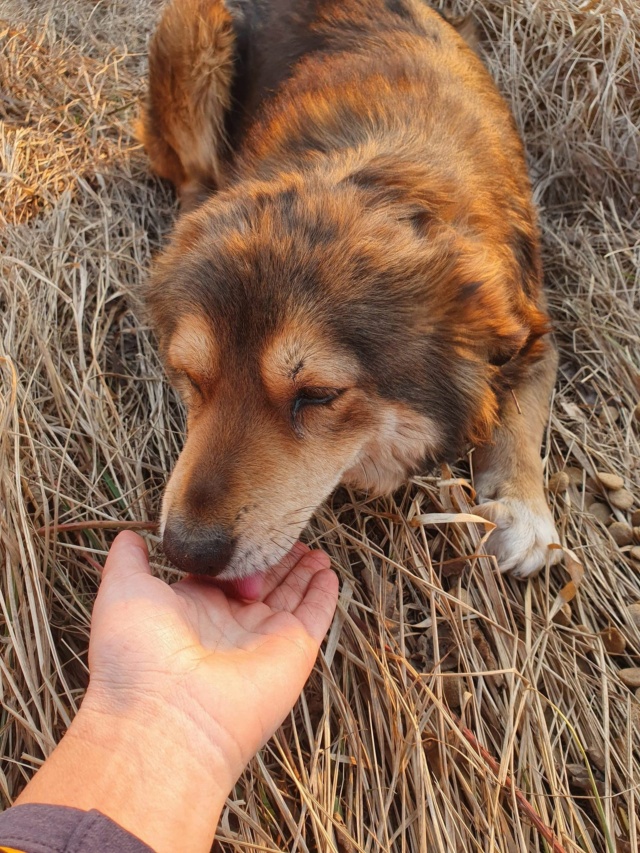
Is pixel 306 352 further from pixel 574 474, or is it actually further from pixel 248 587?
pixel 574 474

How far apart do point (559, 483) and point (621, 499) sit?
10.4 inches

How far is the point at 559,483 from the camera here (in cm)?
265

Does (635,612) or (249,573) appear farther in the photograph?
(635,612)

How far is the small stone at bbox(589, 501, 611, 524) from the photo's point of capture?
8.76 ft

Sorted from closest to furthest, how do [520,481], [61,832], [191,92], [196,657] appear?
[61,832] < [196,657] < [520,481] < [191,92]

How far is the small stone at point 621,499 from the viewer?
104 inches

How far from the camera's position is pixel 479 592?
2395 millimetres

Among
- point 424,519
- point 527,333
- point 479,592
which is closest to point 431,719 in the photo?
point 479,592

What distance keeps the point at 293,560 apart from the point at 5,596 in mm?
926

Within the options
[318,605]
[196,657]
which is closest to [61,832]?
[196,657]

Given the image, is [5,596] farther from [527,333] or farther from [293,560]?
[527,333]

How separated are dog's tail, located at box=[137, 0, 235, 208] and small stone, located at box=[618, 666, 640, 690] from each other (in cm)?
288

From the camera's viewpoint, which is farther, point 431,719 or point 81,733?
A: point 431,719

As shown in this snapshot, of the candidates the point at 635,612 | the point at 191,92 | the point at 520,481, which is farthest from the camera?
the point at 191,92
